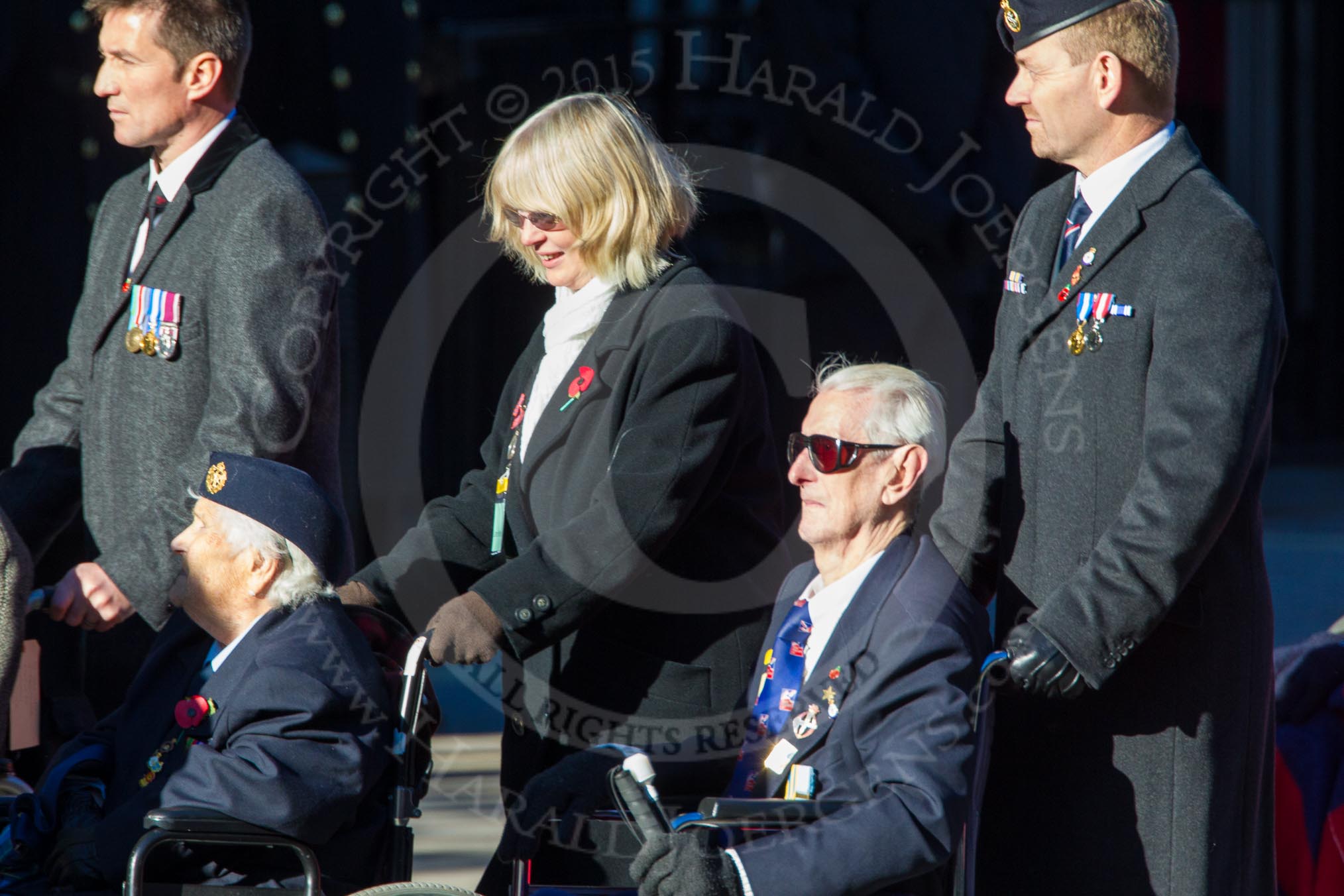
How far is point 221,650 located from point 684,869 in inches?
38.6

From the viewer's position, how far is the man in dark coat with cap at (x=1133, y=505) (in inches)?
94.4

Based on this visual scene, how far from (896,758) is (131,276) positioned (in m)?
1.86

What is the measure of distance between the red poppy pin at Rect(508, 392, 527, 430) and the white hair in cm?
58

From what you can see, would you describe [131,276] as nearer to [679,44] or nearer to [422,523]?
[422,523]

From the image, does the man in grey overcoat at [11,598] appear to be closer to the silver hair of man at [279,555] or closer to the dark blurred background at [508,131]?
the silver hair of man at [279,555]

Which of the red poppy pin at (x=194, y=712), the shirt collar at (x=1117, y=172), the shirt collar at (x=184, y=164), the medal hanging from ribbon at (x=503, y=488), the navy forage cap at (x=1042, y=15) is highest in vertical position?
the navy forage cap at (x=1042, y=15)

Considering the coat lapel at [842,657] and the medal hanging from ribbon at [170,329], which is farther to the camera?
the medal hanging from ribbon at [170,329]

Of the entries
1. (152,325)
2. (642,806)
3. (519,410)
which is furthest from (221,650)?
(642,806)

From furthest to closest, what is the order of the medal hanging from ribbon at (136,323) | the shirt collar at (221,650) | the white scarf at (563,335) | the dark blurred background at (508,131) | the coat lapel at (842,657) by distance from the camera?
the dark blurred background at (508,131), the medal hanging from ribbon at (136,323), the white scarf at (563,335), the shirt collar at (221,650), the coat lapel at (842,657)

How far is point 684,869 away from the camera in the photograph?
2268 mm

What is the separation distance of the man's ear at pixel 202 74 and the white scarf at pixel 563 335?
0.88m

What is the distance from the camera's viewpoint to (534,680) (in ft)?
9.50

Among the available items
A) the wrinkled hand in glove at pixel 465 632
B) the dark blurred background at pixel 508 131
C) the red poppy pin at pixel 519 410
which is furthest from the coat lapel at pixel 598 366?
the dark blurred background at pixel 508 131

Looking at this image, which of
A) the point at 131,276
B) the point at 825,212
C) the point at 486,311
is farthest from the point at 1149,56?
the point at 486,311
